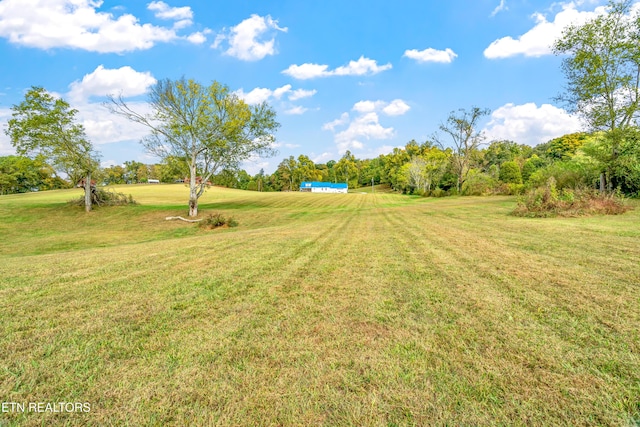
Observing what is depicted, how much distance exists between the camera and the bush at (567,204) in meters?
12.4

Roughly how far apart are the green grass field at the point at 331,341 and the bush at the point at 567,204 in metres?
7.70

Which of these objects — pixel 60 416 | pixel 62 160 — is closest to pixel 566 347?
pixel 60 416

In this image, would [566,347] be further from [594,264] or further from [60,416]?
[60,416]

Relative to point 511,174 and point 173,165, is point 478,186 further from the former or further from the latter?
point 173,165

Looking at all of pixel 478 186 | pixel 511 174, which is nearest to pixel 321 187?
pixel 511 174

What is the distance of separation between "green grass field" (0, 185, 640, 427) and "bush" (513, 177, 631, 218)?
7.70m

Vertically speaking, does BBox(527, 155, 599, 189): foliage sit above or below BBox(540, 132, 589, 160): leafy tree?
below

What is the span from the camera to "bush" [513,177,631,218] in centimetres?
1241

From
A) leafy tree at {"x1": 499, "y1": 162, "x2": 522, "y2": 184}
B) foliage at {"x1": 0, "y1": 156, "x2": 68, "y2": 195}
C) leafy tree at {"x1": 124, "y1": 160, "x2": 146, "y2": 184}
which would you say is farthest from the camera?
leafy tree at {"x1": 124, "y1": 160, "x2": 146, "y2": 184}

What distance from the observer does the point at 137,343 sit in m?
2.93

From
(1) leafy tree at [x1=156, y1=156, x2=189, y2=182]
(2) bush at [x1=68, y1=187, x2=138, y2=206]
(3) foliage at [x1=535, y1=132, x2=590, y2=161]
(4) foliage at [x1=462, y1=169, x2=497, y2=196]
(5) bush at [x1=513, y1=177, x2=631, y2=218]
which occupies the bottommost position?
(5) bush at [x1=513, y1=177, x2=631, y2=218]

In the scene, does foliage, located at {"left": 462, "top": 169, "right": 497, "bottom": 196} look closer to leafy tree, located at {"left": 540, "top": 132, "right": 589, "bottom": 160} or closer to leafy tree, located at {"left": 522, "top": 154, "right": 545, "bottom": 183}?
leafy tree, located at {"left": 522, "top": 154, "right": 545, "bottom": 183}

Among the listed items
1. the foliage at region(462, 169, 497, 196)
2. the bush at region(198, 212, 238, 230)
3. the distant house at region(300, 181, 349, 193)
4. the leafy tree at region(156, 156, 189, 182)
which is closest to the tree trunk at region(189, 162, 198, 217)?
the leafy tree at region(156, 156, 189, 182)

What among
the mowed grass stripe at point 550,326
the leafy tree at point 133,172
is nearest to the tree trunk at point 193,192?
the mowed grass stripe at point 550,326
